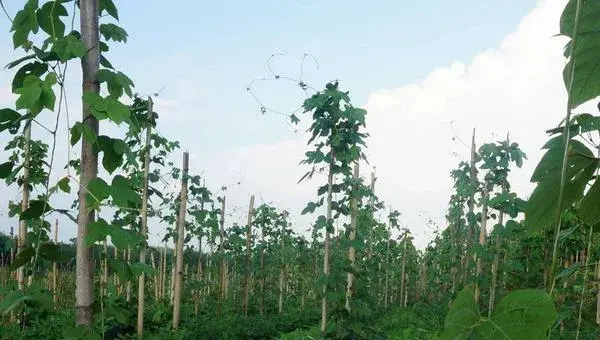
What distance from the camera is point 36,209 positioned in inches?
81.8

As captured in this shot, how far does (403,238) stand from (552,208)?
21129 mm

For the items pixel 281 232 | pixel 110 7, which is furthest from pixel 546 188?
pixel 281 232

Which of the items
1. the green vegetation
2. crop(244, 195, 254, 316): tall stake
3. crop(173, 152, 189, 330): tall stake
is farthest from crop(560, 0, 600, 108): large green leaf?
crop(244, 195, 254, 316): tall stake

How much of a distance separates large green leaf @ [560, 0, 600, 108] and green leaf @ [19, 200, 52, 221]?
6.03ft

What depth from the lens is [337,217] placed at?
845cm

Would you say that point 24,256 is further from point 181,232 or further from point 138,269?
point 181,232

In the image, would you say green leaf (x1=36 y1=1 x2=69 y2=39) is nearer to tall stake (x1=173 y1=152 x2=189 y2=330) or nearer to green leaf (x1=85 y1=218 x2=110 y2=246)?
green leaf (x1=85 y1=218 x2=110 y2=246)

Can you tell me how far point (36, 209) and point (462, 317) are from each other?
1964mm

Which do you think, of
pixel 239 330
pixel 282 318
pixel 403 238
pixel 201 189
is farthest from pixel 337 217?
pixel 403 238

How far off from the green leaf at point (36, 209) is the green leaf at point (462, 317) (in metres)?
1.91

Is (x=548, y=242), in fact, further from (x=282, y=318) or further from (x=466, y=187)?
(x=282, y=318)

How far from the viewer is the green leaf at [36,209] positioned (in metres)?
2.07

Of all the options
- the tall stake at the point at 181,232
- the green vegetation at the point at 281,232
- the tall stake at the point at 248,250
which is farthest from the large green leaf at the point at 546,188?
the tall stake at the point at 248,250

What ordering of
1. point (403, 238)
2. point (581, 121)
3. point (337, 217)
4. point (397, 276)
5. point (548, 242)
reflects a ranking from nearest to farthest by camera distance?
point (581, 121) → point (337, 217) → point (548, 242) → point (403, 238) → point (397, 276)
